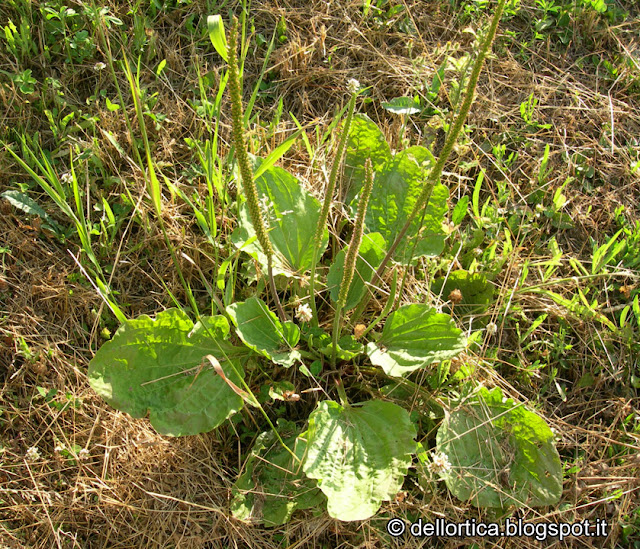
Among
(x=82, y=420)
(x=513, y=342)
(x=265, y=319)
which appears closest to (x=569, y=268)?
A: (x=513, y=342)

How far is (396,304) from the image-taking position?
2.36 metres

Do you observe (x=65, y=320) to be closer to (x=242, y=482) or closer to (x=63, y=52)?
(x=242, y=482)

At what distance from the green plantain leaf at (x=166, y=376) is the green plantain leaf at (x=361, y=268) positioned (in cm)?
50

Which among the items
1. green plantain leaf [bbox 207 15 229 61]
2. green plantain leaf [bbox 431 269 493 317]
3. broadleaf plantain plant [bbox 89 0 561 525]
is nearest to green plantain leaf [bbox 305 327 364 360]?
broadleaf plantain plant [bbox 89 0 561 525]

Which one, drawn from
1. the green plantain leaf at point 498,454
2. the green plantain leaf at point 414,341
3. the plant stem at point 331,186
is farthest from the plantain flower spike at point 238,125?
the green plantain leaf at point 498,454

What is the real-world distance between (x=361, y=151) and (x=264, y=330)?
0.99 metres

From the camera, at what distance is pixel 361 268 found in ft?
8.13

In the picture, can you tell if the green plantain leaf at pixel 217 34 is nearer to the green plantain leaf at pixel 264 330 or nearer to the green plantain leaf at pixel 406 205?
the green plantain leaf at pixel 264 330

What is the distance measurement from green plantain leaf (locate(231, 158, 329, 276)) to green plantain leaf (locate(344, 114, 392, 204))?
28 centimetres

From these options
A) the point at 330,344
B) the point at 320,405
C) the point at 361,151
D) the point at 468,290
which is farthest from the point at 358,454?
the point at 361,151

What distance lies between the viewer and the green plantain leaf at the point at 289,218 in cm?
242

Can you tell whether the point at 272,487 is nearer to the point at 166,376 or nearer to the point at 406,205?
the point at 166,376

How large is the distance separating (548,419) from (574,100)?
1.89 meters

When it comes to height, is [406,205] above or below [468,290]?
above
